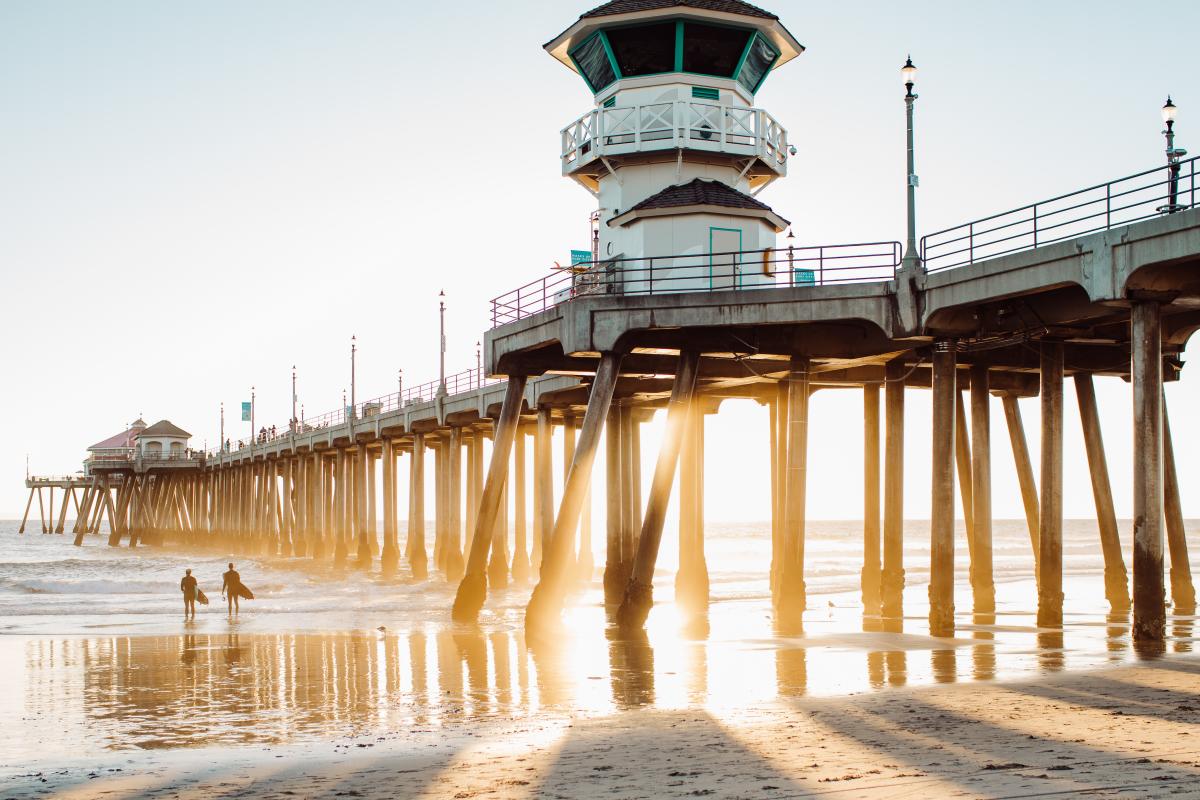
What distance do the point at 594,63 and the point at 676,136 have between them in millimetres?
3409

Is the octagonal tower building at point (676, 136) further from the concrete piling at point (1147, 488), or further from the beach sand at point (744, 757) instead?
the beach sand at point (744, 757)

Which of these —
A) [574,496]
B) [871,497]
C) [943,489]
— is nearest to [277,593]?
[574,496]

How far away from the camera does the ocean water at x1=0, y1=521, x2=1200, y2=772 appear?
13.6 m

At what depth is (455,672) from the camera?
17.5 meters

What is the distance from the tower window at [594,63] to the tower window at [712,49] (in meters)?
1.89

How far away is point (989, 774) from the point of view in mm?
9219

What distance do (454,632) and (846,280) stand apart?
33.0ft

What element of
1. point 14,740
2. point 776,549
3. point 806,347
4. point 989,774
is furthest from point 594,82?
point 989,774

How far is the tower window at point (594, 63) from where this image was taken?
2889 centimetres

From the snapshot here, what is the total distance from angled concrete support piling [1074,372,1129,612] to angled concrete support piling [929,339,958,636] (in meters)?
5.06

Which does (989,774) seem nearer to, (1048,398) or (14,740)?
(14,740)

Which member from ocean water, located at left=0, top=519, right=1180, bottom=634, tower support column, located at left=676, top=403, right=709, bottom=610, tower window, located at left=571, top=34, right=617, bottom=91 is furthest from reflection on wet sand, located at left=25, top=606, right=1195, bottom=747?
tower window, located at left=571, top=34, right=617, bottom=91

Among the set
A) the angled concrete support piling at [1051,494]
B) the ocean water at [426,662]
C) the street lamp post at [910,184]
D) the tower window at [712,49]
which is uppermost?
the tower window at [712,49]

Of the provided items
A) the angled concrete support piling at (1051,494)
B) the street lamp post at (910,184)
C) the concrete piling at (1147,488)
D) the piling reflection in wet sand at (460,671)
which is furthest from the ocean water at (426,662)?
the street lamp post at (910,184)
